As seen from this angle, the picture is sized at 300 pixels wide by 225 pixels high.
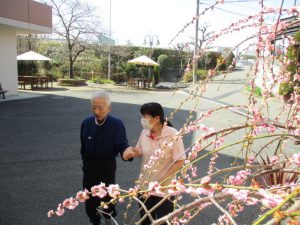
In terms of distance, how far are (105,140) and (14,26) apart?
42.0 ft

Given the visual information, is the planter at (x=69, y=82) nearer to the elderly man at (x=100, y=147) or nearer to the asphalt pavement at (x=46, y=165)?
the asphalt pavement at (x=46, y=165)

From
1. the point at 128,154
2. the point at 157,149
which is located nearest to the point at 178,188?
the point at 157,149

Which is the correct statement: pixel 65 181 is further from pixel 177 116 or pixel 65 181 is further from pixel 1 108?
Result: pixel 1 108

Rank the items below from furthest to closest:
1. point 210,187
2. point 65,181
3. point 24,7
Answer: point 24,7 < point 65,181 < point 210,187

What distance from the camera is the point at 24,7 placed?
14609 mm

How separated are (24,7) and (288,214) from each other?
1593cm

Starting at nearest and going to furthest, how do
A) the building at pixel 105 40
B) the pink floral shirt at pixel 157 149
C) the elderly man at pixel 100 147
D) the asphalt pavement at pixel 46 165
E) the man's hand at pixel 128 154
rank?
the pink floral shirt at pixel 157 149, the man's hand at pixel 128 154, the elderly man at pixel 100 147, the asphalt pavement at pixel 46 165, the building at pixel 105 40

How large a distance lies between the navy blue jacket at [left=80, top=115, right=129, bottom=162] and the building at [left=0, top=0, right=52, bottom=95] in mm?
11964

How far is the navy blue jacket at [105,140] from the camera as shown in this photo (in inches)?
129

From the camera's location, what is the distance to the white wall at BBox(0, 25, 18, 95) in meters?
14.9

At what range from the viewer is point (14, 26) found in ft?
46.4

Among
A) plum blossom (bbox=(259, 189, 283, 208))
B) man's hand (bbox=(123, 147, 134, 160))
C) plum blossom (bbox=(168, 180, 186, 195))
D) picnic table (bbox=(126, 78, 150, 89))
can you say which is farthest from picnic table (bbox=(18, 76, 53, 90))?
plum blossom (bbox=(259, 189, 283, 208))

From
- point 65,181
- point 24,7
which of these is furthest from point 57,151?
point 24,7

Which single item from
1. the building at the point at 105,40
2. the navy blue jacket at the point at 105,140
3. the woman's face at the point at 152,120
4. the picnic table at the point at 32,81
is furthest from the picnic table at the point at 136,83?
the woman's face at the point at 152,120
